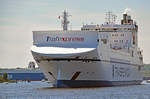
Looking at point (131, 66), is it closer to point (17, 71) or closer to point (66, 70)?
point (66, 70)

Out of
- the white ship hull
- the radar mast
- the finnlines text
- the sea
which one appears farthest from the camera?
the radar mast

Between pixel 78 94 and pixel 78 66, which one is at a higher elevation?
pixel 78 66

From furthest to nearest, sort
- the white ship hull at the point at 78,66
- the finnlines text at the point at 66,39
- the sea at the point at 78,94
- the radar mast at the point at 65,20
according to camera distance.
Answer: the radar mast at the point at 65,20
the finnlines text at the point at 66,39
the white ship hull at the point at 78,66
the sea at the point at 78,94

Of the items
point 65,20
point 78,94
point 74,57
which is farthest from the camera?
point 65,20

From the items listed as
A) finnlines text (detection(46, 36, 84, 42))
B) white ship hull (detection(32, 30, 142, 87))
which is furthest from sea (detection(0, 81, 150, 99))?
finnlines text (detection(46, 36, 84, 42))

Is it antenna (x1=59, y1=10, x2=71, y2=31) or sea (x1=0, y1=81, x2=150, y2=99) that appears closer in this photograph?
sea (x1=0, y1=81, x2=150, y2=99)

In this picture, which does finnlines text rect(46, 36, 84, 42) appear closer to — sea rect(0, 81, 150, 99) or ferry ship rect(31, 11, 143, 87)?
ferry ship rect(31, 11, 143, 87)

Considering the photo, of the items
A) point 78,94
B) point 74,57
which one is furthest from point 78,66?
point 78,94

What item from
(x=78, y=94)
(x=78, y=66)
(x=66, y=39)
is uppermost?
(x=66, y=39)

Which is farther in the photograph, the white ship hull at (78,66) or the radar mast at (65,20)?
the radar mast at (65,20)

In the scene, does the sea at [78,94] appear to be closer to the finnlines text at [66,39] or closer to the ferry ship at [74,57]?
the ferry ship at [74,57]

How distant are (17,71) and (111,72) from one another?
110 meters

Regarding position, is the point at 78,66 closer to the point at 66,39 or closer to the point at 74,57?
the point at 74,57

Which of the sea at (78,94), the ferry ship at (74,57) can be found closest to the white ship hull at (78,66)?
the ferry ship at (74,57)
